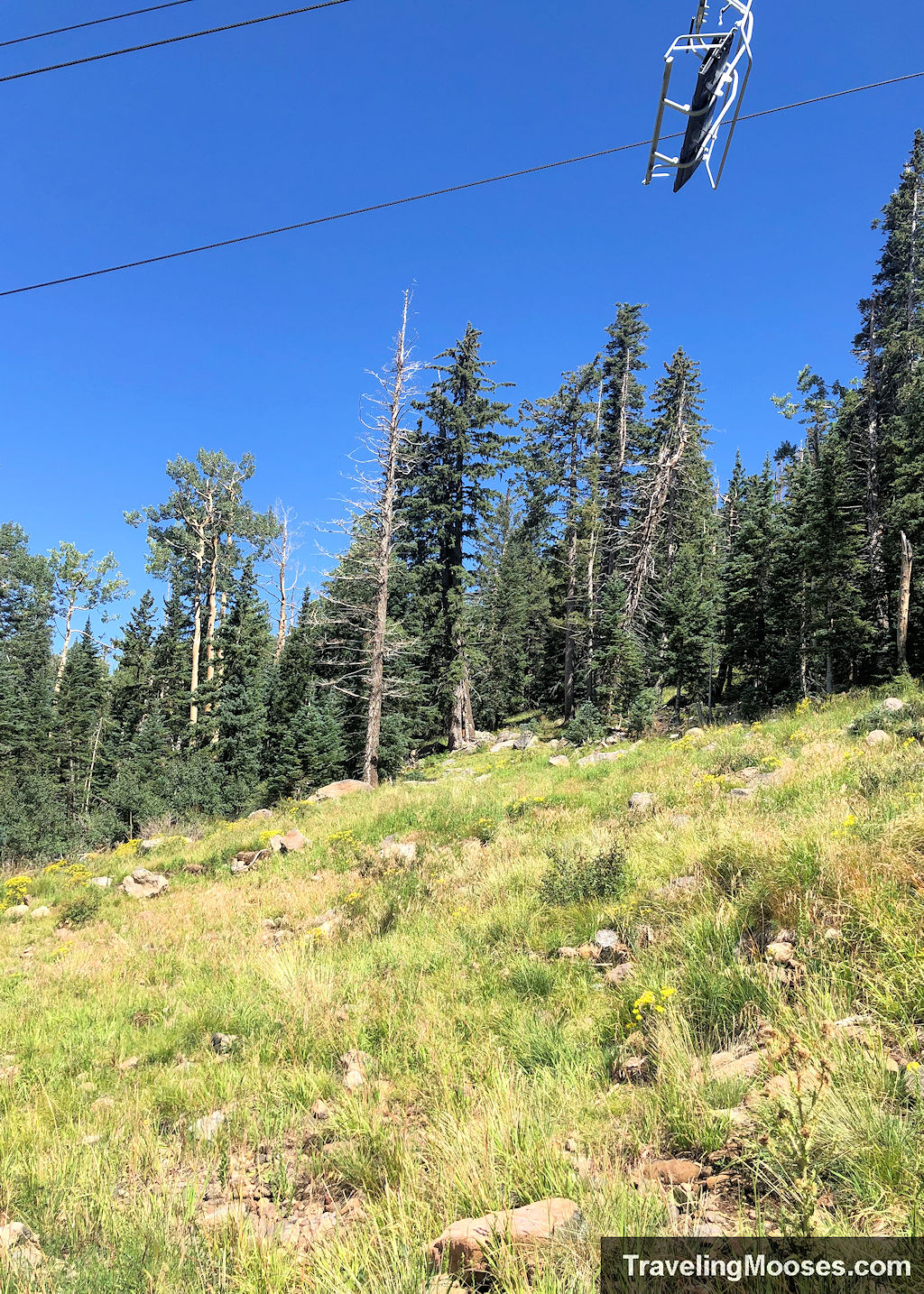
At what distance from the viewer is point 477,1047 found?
378cm

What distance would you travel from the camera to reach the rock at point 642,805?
820cm

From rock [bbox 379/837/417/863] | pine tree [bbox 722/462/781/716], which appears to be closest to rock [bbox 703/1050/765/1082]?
rock [bbox 379/837/417/863]

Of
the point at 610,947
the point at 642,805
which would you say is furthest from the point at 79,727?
the point at 610,947

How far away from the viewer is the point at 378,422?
70.0 feet

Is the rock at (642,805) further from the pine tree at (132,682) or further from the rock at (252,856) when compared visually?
the pine tree at (132,682)

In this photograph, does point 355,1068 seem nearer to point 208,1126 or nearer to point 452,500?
point 208,1126

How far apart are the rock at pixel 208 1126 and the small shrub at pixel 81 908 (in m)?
7.69

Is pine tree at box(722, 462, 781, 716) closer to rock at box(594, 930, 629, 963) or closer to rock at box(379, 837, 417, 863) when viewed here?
rock at box(379, 837, 417, 863)

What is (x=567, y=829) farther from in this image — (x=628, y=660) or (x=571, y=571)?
(x=571, y=571)

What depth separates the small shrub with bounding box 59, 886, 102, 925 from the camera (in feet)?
31.9

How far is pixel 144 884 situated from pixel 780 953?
37.4 ft

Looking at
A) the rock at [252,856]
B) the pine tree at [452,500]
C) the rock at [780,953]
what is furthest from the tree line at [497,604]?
the rock at [780,953]

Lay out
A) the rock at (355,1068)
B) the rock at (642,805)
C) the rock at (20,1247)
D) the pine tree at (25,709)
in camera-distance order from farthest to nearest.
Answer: the pine tree at (25,709) → the rock at (642,805) → the rock at (355,1068) → the rock at (20,1247)

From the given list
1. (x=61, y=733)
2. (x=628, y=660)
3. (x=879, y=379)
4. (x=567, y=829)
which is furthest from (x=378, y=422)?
(x=61, y=733)
